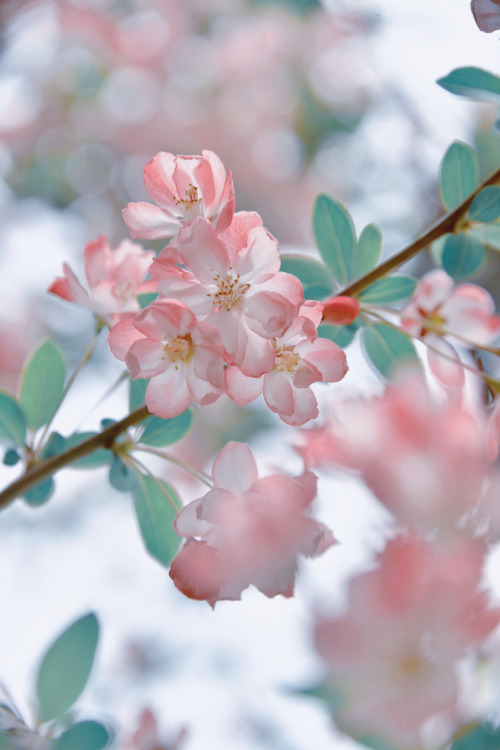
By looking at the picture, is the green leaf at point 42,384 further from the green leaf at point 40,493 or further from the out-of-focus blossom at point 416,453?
the out-of-focus blossom at point 416,453

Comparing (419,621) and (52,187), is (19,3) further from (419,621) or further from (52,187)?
(419,621)

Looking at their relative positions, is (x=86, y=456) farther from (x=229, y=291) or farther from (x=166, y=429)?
(x=229, y=291)

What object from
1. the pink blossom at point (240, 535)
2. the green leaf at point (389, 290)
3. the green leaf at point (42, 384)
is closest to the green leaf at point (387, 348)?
the green leaf at point (389, 290)

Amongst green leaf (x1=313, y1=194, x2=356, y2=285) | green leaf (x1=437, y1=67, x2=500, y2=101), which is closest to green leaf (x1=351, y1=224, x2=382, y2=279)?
green leaf (x1=313, y1=194, x2=356, y2=285)

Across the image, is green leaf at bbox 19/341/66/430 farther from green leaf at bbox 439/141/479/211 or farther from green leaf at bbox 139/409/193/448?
green leaf at bbox 439/141/479/211

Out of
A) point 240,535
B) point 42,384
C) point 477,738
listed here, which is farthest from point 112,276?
point 477,738

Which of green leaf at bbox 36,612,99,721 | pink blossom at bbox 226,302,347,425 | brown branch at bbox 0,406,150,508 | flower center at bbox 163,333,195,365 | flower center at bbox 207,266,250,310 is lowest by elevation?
green leaf at bbox 36,612,99,721
